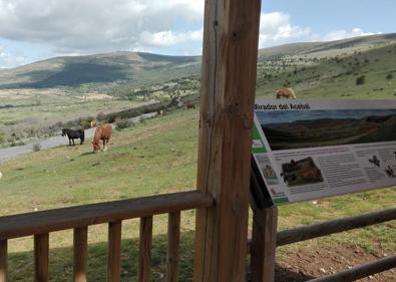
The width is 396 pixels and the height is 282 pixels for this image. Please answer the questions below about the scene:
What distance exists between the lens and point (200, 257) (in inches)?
114

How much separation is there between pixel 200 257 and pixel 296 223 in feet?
18.3

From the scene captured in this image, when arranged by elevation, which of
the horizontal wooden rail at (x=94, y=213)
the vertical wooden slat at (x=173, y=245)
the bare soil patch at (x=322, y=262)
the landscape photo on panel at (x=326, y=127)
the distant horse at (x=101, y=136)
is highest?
the landscape photo on panel at (x=326, y=127)

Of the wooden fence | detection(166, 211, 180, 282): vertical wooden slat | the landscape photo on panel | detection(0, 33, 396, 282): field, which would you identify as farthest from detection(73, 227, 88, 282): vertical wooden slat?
detection(0, 33, 396, 282): field

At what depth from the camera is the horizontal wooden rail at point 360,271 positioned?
403 cm

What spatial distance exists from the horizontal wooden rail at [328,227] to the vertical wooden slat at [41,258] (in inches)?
69.6

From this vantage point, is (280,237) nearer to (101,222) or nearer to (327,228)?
(327,228)

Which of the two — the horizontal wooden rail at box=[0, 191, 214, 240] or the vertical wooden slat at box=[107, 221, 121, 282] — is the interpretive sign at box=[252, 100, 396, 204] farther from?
the vertical wooden slat at box=[107, 221, 121, 282]

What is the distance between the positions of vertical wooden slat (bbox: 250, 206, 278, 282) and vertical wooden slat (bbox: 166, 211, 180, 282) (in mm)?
597

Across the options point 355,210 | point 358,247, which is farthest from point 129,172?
point 358,247

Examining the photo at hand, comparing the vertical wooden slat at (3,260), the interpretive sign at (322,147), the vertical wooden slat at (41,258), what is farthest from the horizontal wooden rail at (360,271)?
the vertical wooden slat at (3,260)

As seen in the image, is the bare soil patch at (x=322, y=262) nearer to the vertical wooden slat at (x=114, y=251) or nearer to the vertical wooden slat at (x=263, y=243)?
the vertical wooden slat at (x=263, y=243)

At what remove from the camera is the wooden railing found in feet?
7.43

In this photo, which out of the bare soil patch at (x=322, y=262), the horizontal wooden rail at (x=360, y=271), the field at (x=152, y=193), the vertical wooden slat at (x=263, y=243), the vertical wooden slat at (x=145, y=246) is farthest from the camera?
the field at (x=152, y=193)

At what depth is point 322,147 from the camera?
11.7 feet
